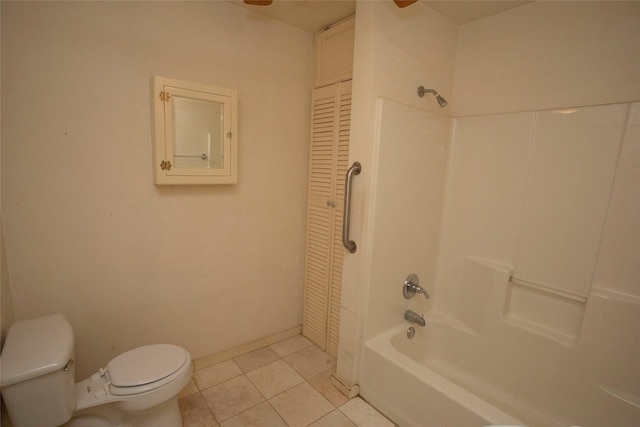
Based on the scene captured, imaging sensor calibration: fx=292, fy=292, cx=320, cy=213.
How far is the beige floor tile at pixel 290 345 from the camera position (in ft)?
6.88

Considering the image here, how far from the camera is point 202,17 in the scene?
5.28 ft

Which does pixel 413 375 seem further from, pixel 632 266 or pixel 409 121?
pixel 409 121

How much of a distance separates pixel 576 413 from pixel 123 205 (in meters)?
2.44

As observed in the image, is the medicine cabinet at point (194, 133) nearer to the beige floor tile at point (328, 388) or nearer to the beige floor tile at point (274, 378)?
the beige floor tile at point (274, 378)

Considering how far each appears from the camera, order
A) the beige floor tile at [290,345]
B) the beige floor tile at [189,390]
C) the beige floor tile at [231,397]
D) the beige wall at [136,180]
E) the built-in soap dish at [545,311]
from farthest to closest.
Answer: the beige floor tile at [290,345] → the beige floor tile at [189,390] → the beige floor tile at [231,397] → the built-in soap dish at [545,311] → the beige wall at [136,180]

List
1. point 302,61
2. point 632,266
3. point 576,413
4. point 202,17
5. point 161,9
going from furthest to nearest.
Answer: point 302,61 < point 202,17 < point 161,9 < point 576,413 < point 632,266

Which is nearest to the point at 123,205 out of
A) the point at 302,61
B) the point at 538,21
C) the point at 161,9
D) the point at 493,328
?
the point at 161,9

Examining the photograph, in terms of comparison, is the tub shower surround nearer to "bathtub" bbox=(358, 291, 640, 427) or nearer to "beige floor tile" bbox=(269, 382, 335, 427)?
"bathtub" bbox=(358, 291, 640, 427)

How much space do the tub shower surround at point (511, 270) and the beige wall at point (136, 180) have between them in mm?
842

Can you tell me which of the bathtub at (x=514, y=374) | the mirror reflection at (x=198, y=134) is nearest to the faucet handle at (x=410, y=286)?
the bathtub at (x=514, y=374)

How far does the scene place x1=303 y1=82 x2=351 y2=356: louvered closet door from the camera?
73.2 inches

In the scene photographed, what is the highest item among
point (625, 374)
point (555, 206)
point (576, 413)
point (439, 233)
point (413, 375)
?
point (555, 206)

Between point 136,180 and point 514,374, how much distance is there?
2.28m

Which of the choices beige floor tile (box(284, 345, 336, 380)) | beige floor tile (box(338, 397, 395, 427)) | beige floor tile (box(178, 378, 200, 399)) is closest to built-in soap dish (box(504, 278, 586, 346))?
beige floor tile (box(338, 397, 395, 427))
